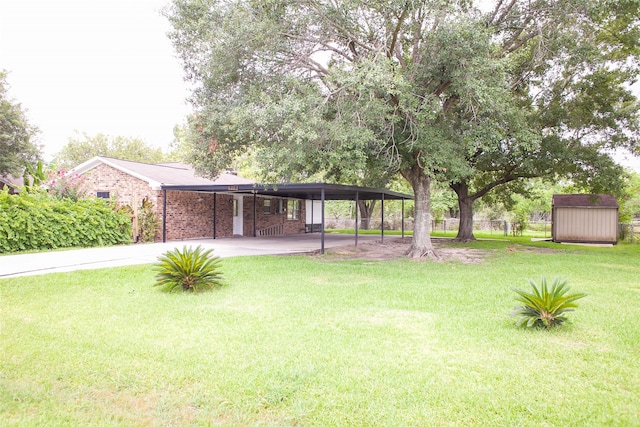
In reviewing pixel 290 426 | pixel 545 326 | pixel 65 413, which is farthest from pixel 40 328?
pixel 545 326

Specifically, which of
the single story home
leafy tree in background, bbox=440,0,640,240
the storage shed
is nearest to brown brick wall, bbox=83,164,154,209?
the single story home

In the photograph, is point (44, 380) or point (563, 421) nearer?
point (563, 421)

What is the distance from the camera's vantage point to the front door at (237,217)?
69.8ft

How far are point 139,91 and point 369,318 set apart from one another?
46842mm

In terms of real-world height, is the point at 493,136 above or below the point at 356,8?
below

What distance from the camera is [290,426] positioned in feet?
9.69

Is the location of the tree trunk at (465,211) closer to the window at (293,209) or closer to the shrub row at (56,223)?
the window at (293,209)

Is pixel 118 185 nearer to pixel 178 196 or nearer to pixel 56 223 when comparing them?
pixel 178 196

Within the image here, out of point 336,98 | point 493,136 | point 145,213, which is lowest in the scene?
point 145,213

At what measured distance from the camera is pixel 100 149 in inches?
1531

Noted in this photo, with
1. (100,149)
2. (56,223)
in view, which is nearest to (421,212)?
(56,223)

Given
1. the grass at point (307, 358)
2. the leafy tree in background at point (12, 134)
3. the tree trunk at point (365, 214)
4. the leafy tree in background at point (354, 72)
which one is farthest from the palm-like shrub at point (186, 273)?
the tree trunk at point (365, 214)

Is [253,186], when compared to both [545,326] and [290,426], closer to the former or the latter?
[545,326]

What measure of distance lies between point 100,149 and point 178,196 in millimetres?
26290
